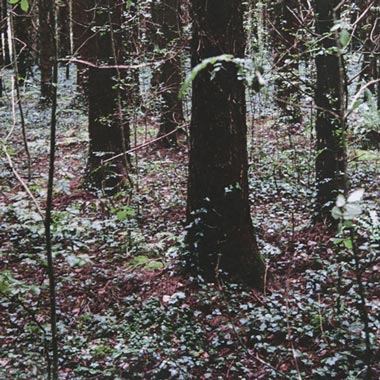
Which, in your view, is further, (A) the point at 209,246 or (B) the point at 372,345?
(A) the point at 209,246

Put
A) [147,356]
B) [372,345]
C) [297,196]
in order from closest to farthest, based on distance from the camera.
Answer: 1. [372,345]
2. [147,356]
3. [297,196]

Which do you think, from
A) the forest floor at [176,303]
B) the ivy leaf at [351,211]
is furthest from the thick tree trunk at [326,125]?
the ivy leaf at [351,211]

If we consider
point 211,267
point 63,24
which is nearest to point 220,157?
point 211,267

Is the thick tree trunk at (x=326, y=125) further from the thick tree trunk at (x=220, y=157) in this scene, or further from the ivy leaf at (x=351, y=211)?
the ivy leaf at (x=351, y=211)

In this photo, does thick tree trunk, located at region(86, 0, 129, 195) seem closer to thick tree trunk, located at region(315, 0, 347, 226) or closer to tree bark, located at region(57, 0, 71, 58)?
thick tree trunk, located at region(315, 0, 347, 226)

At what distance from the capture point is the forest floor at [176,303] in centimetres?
384

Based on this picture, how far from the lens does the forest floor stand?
3.84 metres

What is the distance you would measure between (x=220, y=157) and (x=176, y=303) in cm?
158

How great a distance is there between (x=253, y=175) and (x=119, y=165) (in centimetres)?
261

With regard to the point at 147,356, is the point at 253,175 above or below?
above

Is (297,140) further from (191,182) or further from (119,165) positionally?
(191,182)

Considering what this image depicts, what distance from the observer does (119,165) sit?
8617 mm

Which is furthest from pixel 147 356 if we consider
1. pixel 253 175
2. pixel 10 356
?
pixel 253 175

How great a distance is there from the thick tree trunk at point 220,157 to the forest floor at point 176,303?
0.31 metres
